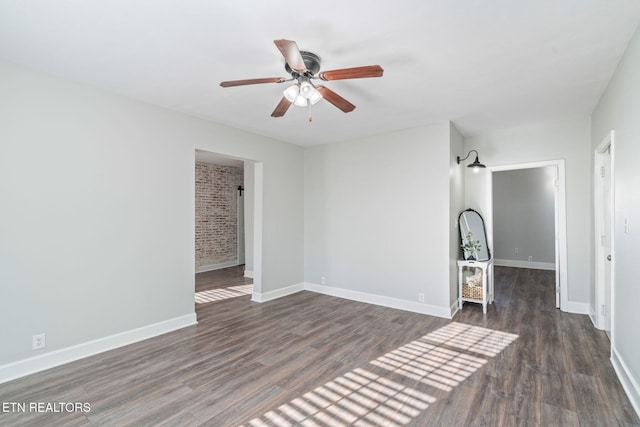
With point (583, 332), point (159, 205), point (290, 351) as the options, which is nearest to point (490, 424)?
point (290, 351)

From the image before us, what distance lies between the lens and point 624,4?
6.07 feet

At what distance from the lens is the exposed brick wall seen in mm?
7473

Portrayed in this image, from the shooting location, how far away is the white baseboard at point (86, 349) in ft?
8.43

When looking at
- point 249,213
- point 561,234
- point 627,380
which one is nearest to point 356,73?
point 627,380

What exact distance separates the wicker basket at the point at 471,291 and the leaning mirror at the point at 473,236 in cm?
41

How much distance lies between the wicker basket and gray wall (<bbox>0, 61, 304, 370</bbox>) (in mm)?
3749

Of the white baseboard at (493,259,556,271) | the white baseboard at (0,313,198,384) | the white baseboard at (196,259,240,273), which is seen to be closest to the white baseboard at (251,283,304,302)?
the white baseboard at (0,313,198,384)

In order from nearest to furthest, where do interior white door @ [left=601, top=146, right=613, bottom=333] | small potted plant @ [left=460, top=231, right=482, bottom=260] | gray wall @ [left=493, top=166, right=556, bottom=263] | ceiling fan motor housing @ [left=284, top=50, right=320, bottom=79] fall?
ceiling fan motor housing @ [left=284, top=50, right=320, bottom=79]
interior white door @ [left=601, top=146, right=613, bottom=333]
small potted plant @ [left=460, top=231, right=482, bottom=260]
gray wall @ [left=493, top=166, right=556, bottom=263]

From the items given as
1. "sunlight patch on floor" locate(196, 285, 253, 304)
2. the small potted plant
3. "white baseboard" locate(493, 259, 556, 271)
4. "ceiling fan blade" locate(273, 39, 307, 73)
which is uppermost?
"ceiling fan blade" locate(273, 39, 307, 73)

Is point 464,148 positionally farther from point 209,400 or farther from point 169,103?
point 209,400

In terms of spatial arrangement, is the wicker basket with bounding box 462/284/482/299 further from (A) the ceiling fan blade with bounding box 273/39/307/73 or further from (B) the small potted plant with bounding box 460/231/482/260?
(A) the ceiling fan blade with bounding box 273/39/307/73

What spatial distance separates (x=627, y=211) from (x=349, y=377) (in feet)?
8.38

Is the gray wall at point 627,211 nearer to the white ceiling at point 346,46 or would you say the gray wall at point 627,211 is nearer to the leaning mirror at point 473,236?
the white ceiling at point 346,46

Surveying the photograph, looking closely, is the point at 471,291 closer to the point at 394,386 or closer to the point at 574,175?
the point at 574,175
